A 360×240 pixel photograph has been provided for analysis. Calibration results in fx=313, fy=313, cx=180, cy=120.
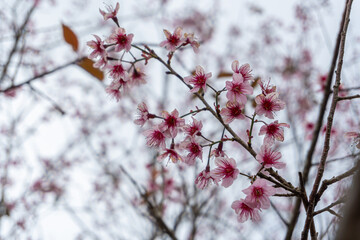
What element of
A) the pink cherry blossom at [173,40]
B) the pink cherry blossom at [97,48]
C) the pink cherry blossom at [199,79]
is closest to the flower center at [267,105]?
the pink cherry blossom at [199,79]

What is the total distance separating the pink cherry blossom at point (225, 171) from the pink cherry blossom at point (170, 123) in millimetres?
216

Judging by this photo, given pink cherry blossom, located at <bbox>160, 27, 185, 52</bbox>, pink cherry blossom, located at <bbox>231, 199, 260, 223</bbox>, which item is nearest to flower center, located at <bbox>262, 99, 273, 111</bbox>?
pink cherry blossom, located at <bbox>231, 199, 260, 223</bbox>

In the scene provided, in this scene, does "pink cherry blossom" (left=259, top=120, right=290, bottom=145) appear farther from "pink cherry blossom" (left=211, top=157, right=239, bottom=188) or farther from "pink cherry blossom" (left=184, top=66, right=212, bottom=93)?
"pink cherry blossom" (left=184, top=66, right=212, bottom=93)

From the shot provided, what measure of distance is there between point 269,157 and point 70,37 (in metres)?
1.42

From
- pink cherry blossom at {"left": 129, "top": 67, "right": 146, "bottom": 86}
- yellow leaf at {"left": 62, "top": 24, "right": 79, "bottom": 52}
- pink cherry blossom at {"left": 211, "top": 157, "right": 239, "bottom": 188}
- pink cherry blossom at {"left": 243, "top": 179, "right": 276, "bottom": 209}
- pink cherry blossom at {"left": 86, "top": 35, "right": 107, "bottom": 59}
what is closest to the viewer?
pink cherry blossom at {"left": 243, "top": 179, "right": 276, "bottom": 209}

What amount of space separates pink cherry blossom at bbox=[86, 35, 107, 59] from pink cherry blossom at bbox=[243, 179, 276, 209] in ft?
2.90

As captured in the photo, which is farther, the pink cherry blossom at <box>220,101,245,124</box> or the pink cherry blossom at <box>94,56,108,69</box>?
the pink cherry blossom at <box>94,56,108,69</box>

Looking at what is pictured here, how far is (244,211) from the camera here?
1249mm

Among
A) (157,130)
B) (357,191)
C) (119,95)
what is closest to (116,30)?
(119,95)

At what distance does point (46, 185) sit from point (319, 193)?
684 centimetres

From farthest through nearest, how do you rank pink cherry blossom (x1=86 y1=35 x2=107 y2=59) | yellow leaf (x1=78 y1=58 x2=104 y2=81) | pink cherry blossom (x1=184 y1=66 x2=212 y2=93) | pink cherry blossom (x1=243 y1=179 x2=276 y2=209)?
yellow leaf (x1=78 y1=58 x2=104 y2=81) → pink cherry blossom (x1=86 y1=35 x2=107 y2=59) → pink cherry blossom (x1=184 y1=66 x2=212 y2=93) → pink cherry blossom (x1=243 y1=179 x2=276 y2=209)

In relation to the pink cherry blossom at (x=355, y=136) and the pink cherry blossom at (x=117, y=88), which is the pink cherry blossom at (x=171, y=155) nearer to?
the pink cherry blossom at (x=117, y=88)

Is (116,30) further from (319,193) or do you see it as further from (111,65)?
(319,193)

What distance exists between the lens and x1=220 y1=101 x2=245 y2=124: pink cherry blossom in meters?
1.23
